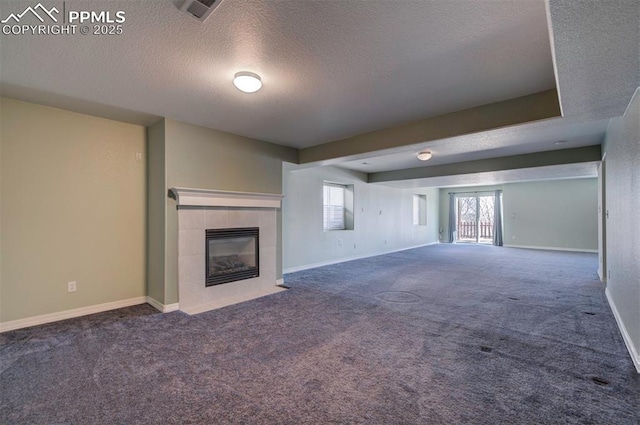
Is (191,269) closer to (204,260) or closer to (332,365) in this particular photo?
(204,260)

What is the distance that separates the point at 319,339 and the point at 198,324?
139 centimetres

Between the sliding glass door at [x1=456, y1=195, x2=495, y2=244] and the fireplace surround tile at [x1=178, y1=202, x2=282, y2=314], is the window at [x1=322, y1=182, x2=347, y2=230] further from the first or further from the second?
the sliding glass door at [x1=456, y1=195, x2=495, y2=244]

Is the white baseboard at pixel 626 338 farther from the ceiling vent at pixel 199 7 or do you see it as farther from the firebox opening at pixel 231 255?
the firebox opening at pixel 231 255

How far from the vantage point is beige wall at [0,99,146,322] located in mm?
3014

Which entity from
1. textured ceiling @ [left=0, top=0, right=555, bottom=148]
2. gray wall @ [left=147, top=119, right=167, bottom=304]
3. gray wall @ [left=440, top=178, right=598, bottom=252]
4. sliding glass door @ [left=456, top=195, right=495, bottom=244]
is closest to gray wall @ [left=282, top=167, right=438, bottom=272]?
gray wall @ [left=147, top=119, right=167, bottom=304]

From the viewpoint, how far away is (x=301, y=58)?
7.39 feet

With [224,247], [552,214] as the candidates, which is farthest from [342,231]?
[552,214]

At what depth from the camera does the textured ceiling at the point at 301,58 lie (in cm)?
176

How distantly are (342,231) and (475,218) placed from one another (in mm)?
7751

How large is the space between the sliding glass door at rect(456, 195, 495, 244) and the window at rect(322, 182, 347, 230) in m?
7.09

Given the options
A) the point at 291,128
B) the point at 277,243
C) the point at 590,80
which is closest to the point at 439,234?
the point at 277,243

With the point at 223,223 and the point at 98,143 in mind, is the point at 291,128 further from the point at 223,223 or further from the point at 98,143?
the point at 98,143

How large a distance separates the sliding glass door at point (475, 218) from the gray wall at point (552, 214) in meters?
0.86

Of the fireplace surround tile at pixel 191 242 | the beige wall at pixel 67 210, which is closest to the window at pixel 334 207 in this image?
the fireplace surround tile at pixel 191 242
